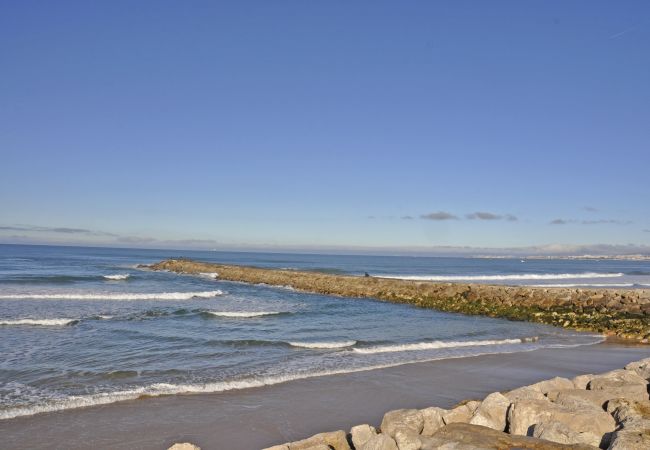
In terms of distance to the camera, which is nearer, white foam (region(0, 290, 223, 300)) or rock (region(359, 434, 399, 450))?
rock (region(359, 434, 399, 450))

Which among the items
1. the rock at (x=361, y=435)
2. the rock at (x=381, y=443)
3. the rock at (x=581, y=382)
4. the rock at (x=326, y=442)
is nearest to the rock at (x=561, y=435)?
the rock at (x=381, y=443)

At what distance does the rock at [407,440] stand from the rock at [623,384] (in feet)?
11.6

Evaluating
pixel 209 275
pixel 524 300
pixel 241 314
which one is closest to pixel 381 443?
pixel 241 314

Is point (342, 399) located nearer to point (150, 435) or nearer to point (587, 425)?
point (150, 435)

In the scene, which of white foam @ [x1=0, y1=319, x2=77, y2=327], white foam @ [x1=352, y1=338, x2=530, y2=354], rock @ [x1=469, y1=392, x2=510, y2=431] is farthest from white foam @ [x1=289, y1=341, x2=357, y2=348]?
rock @ [x1=469, y1=392, x2=510, y2=431]

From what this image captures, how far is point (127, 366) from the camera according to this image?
11430mm

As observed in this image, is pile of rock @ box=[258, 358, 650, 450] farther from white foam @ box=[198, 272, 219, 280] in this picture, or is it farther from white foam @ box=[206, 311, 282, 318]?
white foam @ box=[198, 272, 219, 280]

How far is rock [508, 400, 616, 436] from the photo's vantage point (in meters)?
6.36

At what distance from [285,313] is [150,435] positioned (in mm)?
15268

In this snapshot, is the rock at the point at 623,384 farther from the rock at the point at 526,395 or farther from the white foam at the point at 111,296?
the white foam at the point at 111,296

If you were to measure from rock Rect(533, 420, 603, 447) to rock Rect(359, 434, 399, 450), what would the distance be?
1699 millimetres

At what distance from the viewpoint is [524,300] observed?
86.4ft

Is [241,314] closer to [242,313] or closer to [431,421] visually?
[242,313]

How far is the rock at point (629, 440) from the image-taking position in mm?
5223
